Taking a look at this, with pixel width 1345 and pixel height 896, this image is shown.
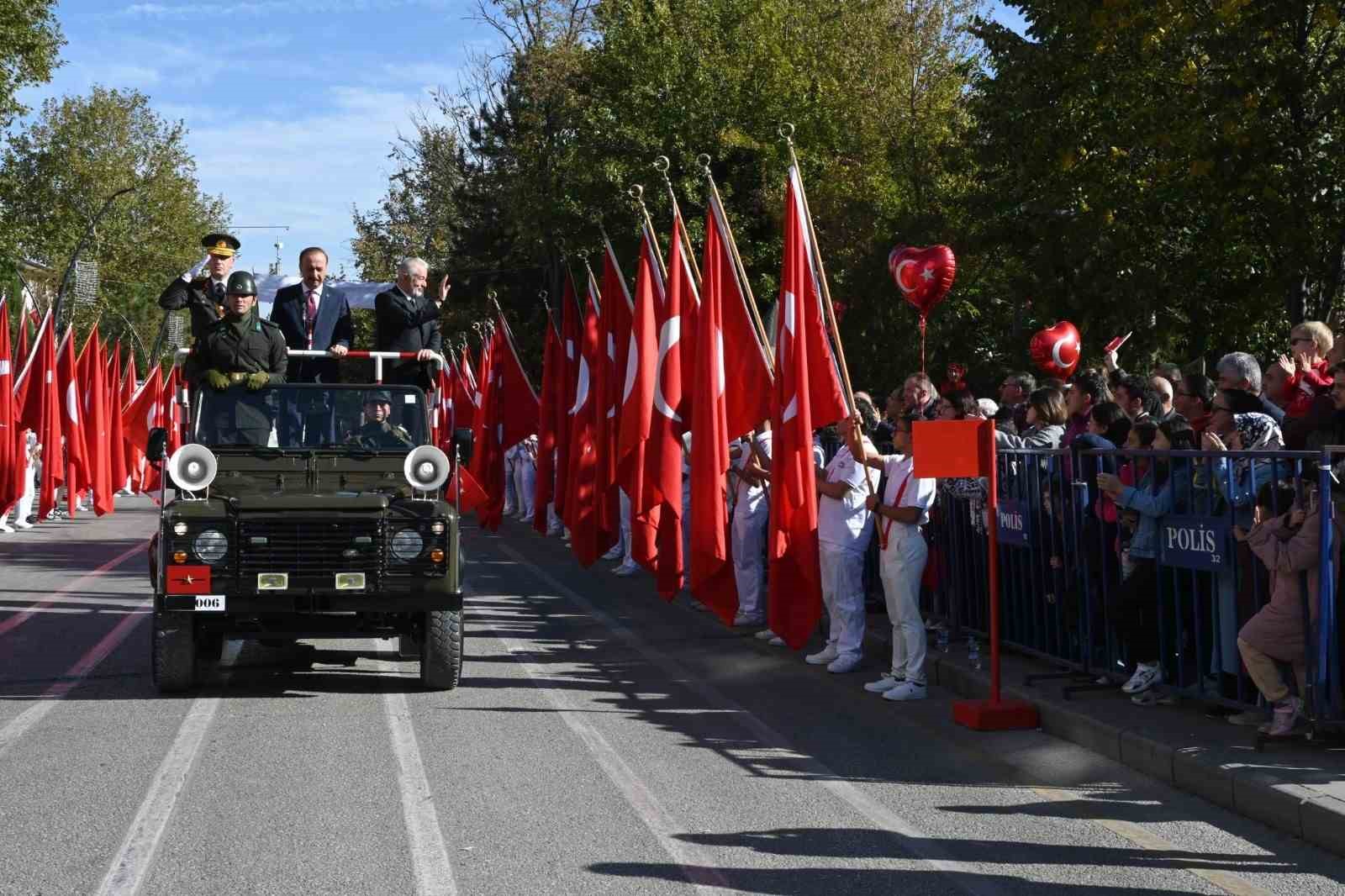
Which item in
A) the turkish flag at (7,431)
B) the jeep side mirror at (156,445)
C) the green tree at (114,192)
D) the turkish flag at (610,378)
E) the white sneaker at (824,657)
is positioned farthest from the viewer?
the green tree at (114,192)

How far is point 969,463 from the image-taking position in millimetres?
9391

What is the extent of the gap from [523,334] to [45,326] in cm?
2493

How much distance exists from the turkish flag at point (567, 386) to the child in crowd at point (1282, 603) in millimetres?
11827

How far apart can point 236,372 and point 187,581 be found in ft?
6.59

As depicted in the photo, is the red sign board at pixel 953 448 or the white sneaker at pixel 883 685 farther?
the white sneaker at pixel 883 685

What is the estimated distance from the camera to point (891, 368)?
31.2 m

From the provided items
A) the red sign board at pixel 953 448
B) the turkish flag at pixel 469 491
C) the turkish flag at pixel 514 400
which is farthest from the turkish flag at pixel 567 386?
the red sign board at pixel 953 448

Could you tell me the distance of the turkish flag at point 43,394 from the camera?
88.9 feet

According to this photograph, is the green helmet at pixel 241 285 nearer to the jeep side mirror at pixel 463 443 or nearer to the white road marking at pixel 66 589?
the jeep side mirror at pixel 463 443

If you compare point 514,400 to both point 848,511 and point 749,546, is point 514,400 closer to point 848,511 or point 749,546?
point 749,546

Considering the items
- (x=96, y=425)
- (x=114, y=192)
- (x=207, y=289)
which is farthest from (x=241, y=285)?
(x=114, y=192)

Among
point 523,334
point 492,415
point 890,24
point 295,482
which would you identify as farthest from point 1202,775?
point 523,334

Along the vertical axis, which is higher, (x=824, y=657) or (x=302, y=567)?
(x=302, y=567)

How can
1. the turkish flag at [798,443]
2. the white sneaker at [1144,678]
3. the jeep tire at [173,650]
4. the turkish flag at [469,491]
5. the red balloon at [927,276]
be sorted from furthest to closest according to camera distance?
the red balloon at [927,276] < the turkish flag at [469,491] < the turkish flag at [798,443] < the jeep tire at [173,650] < the white sneaker at [1144,678]
